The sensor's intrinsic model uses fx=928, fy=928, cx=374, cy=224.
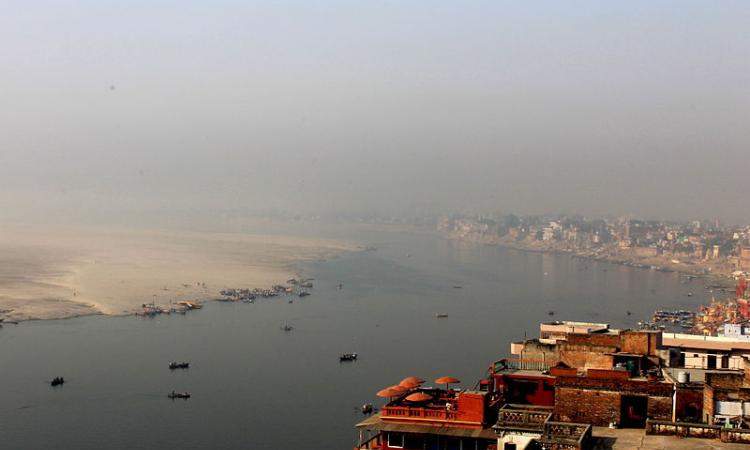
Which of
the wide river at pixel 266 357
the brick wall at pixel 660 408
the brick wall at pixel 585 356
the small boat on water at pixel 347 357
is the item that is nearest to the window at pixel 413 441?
the brick wall at pixel 660 408

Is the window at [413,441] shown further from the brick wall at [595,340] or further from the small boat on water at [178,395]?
the small boat on water at [178,395]

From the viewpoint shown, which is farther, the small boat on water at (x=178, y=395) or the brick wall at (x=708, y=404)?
the small boat on water at (x=178, y=395)

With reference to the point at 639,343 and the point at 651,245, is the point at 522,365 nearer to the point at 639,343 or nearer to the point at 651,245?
the point at 639,343

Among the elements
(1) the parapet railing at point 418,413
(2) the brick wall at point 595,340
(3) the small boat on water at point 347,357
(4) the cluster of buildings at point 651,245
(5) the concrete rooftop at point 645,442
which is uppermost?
(2) the brick wall at point 595,340

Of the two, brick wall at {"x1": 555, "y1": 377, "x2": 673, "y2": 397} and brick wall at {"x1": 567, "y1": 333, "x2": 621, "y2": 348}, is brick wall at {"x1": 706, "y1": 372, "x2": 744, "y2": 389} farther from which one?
brick wall at {"x1": 567, "y1": 333, "x2": 621, "y2": 348}

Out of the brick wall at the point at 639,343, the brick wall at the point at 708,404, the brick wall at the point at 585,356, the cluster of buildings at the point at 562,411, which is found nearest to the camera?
the cluster of buildings at the point at 562,411

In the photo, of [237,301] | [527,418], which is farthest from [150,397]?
→ [237,301]

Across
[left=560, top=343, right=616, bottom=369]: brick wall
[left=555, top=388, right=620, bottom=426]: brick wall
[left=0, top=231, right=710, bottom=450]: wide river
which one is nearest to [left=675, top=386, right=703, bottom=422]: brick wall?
[left=555, top=388, right=620, bottom=426]: brick wall

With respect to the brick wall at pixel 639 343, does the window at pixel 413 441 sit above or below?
below
